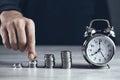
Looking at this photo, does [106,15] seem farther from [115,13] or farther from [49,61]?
[49,61]

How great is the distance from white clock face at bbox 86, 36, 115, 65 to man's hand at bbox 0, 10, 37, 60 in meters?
0.23

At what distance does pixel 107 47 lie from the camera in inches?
64.6

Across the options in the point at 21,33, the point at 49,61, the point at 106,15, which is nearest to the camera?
the point at 21,33

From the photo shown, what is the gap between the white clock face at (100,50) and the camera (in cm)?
162

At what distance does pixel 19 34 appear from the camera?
60.4 inches

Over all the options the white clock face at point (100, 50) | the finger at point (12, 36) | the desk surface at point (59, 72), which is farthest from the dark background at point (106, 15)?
the finger at point (12, 36)

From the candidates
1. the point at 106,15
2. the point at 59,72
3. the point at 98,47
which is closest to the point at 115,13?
the point at 106,15

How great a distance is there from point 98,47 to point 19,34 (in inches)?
12.8

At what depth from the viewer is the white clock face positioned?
1.62 m

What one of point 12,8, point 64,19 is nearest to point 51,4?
point 64,19

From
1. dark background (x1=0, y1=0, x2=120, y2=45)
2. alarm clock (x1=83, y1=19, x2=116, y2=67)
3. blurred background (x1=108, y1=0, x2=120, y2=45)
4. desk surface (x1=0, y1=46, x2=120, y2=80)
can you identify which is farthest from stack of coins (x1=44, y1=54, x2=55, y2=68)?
blurred background (x1=108, y1=0, x2=120, y2=45)

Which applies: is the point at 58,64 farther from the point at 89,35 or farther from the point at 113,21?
the point at 113,21

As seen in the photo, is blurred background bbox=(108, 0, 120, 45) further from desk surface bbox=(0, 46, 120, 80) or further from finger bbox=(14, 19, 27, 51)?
finger bbox=(14, 19, 27, 51)

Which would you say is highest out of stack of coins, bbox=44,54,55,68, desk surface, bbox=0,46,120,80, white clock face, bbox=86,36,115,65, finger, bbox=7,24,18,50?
finger, bbox=7,24,18,50
